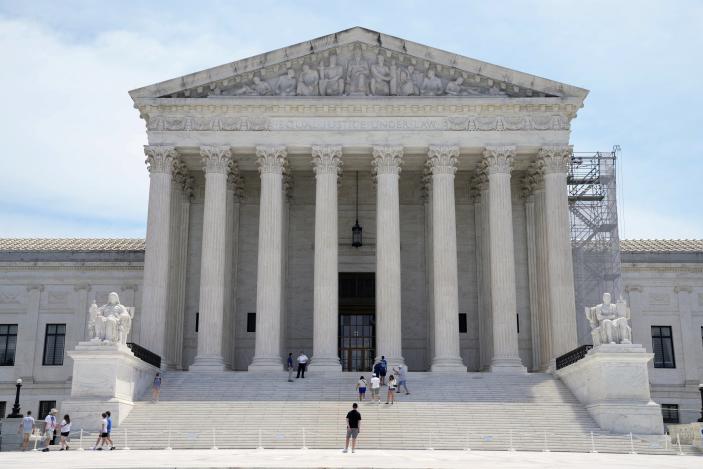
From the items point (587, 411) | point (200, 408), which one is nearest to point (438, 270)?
point (587, 411)

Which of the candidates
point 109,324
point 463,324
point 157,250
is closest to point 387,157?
point 463,324

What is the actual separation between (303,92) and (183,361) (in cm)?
1619

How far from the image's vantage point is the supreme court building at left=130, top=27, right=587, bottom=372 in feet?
141

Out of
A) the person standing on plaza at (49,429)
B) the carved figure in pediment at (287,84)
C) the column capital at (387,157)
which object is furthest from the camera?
the carved figure in pediment at (287,84)

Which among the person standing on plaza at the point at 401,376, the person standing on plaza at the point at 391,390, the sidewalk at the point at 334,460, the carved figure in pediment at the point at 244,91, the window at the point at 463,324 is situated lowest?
the sidewalk at the point at 334,460

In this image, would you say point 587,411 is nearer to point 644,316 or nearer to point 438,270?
point 438,270

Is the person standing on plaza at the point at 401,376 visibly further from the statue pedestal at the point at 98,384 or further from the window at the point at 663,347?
the window at the point at 663,347

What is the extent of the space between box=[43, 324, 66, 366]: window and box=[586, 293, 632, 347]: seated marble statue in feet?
105

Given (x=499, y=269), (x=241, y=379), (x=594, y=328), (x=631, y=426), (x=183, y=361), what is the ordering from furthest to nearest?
1. (x=183, y=361)
2. (x=499, y=269)
3. (x=241, y=379)
4. (x=594, y=328)
5. (x=631, y=426)

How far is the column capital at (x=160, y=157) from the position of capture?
145 feet

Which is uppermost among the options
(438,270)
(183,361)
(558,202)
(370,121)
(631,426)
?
(370,121)

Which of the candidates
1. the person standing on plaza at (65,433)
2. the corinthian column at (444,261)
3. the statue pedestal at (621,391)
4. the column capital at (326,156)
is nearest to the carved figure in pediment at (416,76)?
the corinthian column at (444,261)

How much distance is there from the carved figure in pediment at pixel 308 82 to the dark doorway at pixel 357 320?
10958 mm

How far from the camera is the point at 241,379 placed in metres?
40.4
